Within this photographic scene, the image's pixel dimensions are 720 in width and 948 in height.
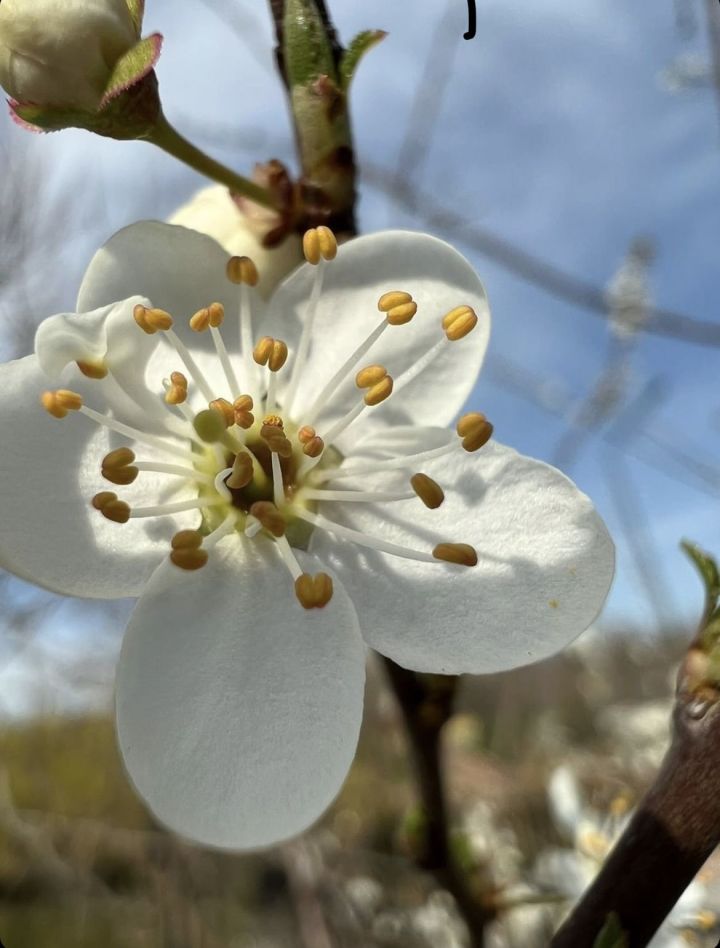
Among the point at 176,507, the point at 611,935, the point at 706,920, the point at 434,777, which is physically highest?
the point at 176,507

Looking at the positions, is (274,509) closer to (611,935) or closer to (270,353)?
(270,353)

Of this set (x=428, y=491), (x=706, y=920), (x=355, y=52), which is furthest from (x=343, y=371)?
(x=706, y=920)

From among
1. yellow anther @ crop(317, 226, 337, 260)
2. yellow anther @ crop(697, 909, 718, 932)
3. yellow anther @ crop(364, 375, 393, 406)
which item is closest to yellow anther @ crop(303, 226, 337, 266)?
yellow anther @ crop(317, 226, 337, 260)

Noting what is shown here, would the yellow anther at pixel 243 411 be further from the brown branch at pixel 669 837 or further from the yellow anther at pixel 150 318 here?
the brown branch at pixel 669 837

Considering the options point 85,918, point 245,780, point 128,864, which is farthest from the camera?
point 128,864

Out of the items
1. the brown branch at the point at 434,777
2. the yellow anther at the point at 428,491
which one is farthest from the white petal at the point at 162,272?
the brown branch at the point at 434,777

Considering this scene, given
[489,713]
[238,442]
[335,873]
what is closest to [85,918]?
[335,873]

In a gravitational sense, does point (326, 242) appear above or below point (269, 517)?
above

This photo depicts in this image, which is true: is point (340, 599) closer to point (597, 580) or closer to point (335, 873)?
point (597, 580)
